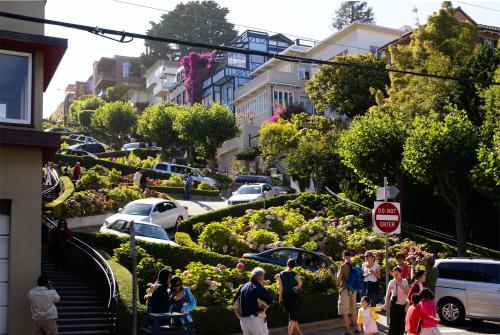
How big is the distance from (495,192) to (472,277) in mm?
8830

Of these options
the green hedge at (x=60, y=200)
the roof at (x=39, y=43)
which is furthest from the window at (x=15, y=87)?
the green hedge at (x=60, y=200)

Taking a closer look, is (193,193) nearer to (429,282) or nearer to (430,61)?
(430,61)

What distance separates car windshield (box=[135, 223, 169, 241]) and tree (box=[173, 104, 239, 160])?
1461 inches

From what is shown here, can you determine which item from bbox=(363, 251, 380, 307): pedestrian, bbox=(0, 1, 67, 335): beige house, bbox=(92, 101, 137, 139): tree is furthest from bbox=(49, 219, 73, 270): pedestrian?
bbox=(92, 101, 137, 139): tree

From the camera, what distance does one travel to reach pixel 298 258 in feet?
61.1

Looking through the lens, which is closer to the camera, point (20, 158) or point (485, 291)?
point (20, 158)

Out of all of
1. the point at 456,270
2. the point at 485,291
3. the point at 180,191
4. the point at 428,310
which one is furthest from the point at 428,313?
the point at 180,191

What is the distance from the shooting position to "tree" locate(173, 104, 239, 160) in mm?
58000

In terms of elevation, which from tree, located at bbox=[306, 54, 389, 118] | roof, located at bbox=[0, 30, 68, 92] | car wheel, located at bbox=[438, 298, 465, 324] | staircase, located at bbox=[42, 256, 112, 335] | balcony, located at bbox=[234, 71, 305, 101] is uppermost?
balcony, located at bbox=[234, 71, 305, 101]

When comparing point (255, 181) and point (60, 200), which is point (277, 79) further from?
point (60, 200)

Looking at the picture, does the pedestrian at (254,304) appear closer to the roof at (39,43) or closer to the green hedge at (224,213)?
the roof at (39,43)

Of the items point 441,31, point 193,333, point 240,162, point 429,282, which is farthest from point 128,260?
point 240,162

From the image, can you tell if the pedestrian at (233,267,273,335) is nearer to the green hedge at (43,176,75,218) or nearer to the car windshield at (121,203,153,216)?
the car windshield at (121,203,153,216)

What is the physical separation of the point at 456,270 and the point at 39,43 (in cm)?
1142
